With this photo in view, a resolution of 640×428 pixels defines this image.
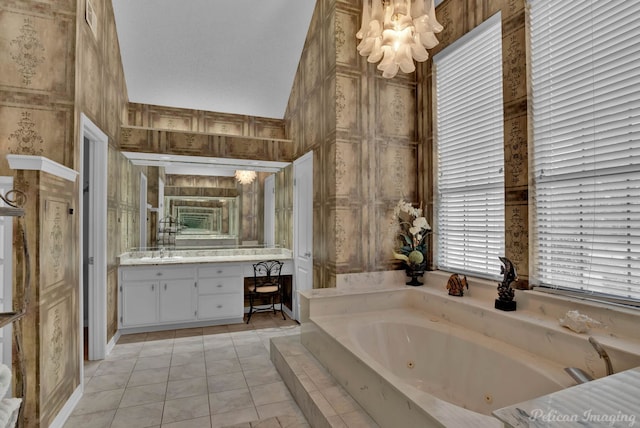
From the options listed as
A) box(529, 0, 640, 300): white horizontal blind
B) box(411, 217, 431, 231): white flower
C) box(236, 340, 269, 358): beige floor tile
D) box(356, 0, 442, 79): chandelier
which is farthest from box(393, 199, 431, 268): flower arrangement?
box(236, 340, 269, 358): beige floor tile

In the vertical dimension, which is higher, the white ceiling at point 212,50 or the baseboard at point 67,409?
the white ceiling at point 212,50

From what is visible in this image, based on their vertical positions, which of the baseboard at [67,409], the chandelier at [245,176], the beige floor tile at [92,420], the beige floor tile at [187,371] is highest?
the chandelier at [245,176]

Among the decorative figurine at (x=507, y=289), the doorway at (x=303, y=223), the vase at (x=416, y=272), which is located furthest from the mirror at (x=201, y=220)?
the decorative figurine at (x=507, y=289)

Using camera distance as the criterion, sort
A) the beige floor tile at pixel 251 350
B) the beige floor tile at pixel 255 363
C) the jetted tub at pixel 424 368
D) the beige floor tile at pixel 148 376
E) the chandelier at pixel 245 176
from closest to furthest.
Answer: the jetted tub at pixel 424 368 → the beige floor tile at pixel 148 376 → the beige floor tile at pixel 255 363 → the beige floor tile at pixel 251 350 → the chandelier at pixel 245 176

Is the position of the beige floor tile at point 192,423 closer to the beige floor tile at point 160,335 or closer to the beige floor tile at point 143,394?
the beige floor tile at point 143,394

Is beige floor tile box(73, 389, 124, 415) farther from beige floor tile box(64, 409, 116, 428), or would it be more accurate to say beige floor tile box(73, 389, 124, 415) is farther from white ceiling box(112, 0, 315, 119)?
white ceiling box(112, 0, 315, 119)

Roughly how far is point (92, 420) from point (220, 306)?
76.4 inches

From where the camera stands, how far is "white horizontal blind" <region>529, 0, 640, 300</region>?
1730 millimetres

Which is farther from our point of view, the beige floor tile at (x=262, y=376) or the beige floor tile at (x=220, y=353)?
the beige floor tile at (x=220, y=353)

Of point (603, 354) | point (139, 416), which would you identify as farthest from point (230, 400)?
point (603, 354)

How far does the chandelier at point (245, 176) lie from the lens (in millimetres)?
4613

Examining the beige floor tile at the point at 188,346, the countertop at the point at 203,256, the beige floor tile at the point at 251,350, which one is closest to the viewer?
the beige floor tile at the point at 251,350

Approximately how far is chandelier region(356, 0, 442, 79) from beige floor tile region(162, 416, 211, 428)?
268 centimetres

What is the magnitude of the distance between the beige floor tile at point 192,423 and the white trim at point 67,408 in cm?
65
